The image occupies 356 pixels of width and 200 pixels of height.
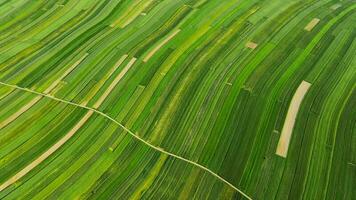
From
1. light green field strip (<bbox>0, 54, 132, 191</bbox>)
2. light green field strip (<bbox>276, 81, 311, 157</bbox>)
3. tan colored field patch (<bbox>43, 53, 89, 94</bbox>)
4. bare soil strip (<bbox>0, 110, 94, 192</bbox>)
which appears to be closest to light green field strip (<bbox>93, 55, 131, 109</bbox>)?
light green field strip (<bbox>0, 54, 132, 191</bbox>)

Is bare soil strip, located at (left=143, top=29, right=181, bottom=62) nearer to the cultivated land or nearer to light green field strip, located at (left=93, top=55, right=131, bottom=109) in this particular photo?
the cultivated land

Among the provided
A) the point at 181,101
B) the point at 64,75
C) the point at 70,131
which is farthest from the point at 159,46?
the point at 70,131

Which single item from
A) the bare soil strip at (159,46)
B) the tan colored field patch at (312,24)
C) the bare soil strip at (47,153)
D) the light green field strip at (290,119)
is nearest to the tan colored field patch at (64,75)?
the bare soil strip at (47,153)

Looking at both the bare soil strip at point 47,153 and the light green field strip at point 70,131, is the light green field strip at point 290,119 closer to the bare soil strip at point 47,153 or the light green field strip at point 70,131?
the light green field strip at point 70,131

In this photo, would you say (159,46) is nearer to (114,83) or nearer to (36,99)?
(114,83)

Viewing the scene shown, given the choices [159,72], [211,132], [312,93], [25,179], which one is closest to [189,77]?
[159,72]

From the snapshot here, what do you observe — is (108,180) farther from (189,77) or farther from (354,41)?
(354,41)

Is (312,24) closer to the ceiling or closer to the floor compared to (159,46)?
closer to the ceiling
